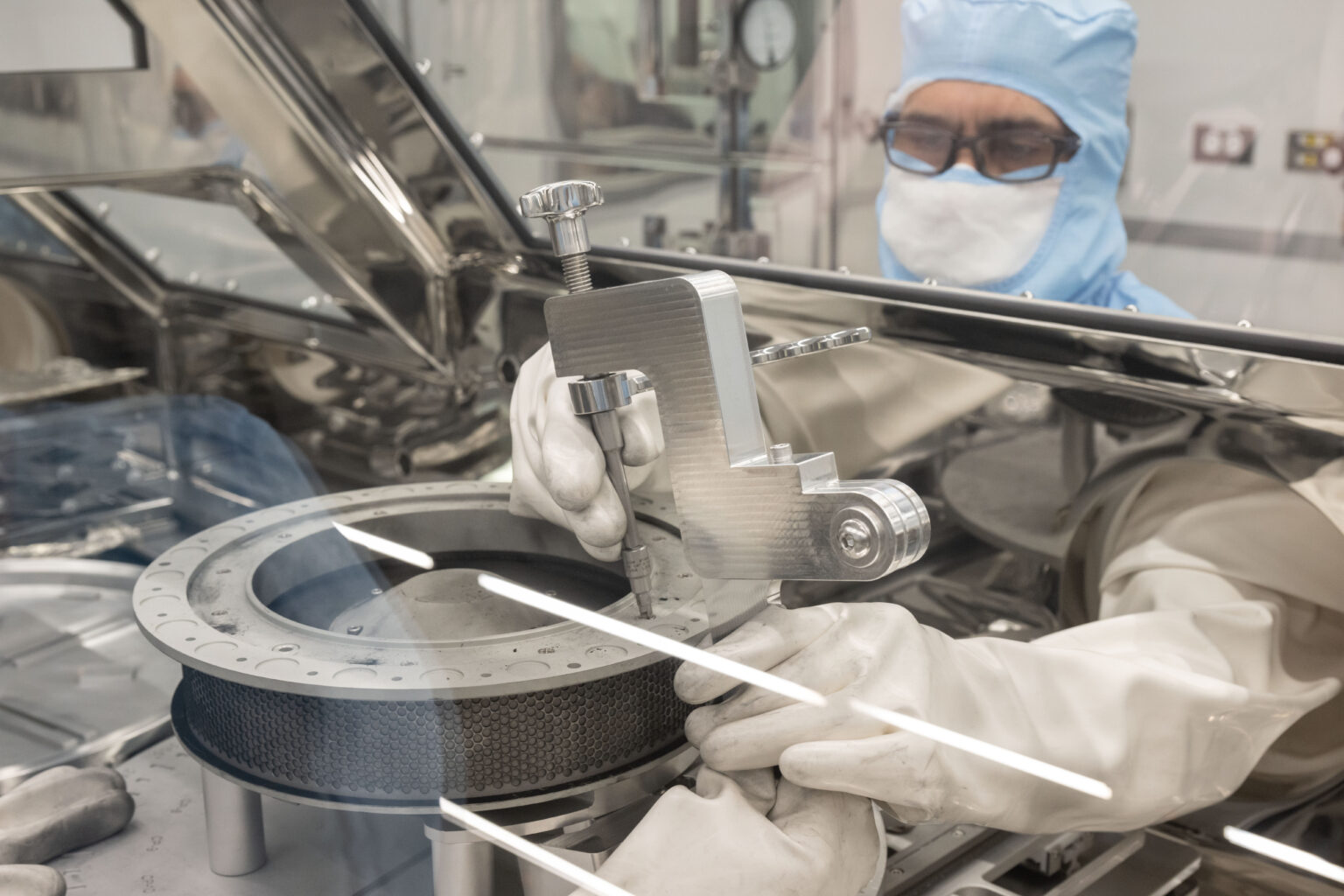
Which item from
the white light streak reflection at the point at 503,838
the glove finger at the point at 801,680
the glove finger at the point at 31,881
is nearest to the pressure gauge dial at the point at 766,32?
the glove finger at the point at 801,680

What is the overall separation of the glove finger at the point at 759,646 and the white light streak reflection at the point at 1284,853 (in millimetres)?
403

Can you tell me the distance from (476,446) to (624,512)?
52 centimetres

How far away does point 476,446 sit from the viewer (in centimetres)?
127

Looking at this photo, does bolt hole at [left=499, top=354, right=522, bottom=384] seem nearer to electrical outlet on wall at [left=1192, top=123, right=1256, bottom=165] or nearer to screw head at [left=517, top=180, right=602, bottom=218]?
screw head at [left=517, top=180, right=602, bottom=218]

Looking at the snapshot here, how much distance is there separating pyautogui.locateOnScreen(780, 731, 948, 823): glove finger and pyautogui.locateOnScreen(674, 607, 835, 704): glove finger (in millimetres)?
56

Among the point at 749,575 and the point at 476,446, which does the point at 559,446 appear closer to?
the point at 749,575

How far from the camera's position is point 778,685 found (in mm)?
708

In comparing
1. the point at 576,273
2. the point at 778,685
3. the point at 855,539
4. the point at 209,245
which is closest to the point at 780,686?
the point at 778,685

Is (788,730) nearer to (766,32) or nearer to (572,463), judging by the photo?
(572,463)

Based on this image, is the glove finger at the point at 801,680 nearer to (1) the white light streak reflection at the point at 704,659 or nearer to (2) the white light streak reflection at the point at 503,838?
(1) the white light streak reflection at the point at 704,659

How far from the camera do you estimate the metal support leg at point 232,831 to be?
77cm

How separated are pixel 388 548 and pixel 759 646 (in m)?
0.34

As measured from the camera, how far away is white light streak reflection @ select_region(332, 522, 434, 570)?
89 cm

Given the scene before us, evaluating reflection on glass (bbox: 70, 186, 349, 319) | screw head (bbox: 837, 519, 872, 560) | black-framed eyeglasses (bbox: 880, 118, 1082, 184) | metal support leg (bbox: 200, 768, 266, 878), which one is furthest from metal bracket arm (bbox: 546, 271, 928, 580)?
reflection on glass (bbox: 70, 186, 349, 319)
